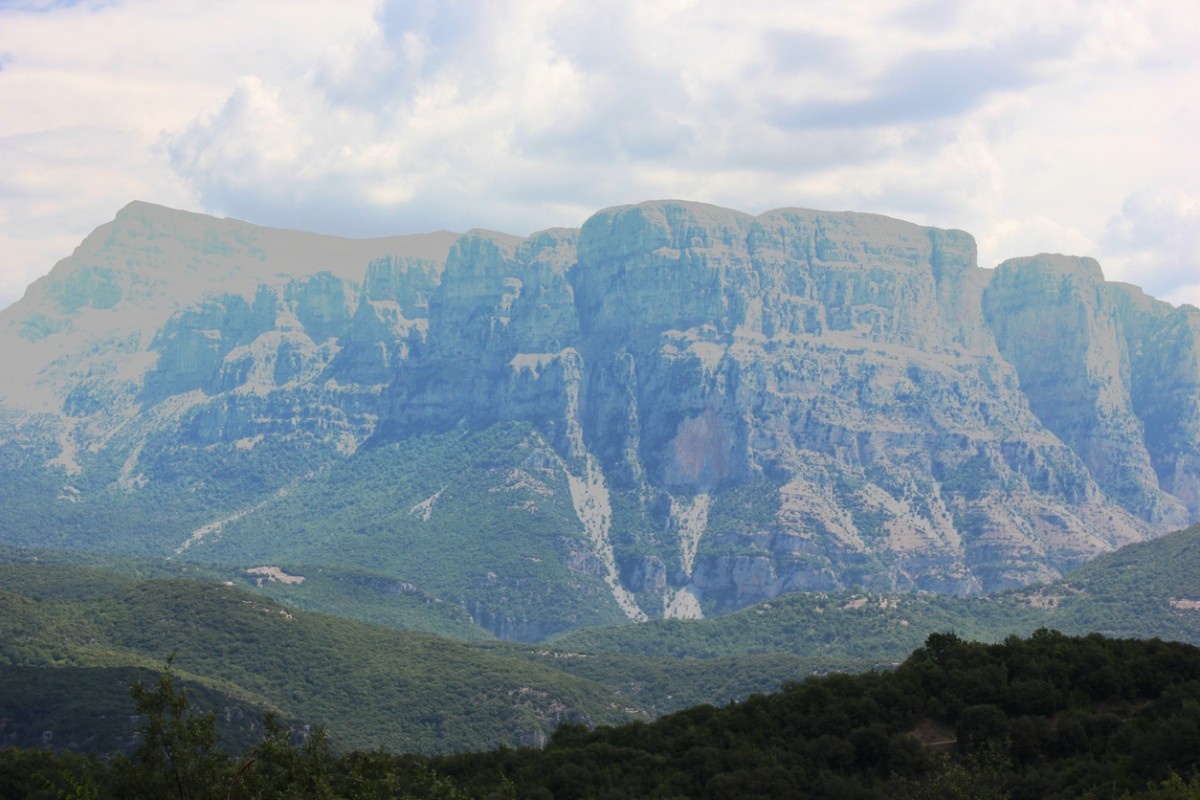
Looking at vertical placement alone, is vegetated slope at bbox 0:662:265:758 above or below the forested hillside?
below

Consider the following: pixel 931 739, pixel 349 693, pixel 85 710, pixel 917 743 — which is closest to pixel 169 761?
pixel 917 743

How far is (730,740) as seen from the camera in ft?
308

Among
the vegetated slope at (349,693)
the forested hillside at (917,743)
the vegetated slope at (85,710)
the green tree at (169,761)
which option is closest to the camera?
the green tree at (169,761)

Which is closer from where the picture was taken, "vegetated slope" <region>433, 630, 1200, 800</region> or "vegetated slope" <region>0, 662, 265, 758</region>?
"vegetated slope" <region>433, 630, 1200, 800</region>

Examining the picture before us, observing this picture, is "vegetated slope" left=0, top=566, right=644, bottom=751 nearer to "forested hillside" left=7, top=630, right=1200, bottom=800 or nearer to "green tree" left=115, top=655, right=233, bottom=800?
"forested hillside" left=7, top=630, right=1200, bottom=800

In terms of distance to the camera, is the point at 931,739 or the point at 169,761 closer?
the point at 169,761

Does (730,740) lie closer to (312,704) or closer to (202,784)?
(202,784)

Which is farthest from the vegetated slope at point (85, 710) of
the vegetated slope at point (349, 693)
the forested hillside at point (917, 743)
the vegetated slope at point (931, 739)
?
the vegetated slope at point (931, 739)

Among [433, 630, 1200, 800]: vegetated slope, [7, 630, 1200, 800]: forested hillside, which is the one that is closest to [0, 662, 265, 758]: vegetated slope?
[7, 630, 1200, 800]: forested hillside

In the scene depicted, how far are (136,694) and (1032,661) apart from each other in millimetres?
58833

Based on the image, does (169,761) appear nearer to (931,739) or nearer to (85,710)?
(931,739)

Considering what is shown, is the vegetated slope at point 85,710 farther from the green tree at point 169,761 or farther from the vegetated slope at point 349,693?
the green tree at point 169,761

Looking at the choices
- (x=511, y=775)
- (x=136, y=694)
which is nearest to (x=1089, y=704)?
(x=511, y=775)

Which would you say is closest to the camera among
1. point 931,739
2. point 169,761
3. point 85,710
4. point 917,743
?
point 169,761
